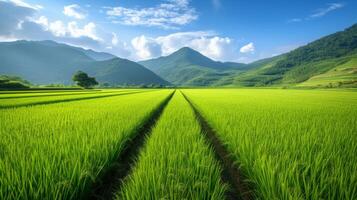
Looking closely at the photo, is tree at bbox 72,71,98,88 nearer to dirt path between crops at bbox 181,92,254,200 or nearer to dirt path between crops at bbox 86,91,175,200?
dirt path between crops at bbox 86,91,175,200

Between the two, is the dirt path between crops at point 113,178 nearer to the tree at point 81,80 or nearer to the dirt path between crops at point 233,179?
the dirt path between crops at point 233,179

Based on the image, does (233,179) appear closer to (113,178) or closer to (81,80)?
(113,178)

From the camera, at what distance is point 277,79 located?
179 meters

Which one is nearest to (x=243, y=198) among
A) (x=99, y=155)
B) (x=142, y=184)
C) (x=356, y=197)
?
(x=356, y=197)

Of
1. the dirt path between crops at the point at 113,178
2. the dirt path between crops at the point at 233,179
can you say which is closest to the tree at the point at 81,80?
the dirt path between crops at the point at 113,178

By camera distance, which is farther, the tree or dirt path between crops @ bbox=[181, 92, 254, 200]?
the tree

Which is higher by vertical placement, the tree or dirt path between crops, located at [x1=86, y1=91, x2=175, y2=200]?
the tree

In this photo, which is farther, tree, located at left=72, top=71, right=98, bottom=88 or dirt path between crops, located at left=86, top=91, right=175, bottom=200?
tree, located at left=72, top=71, right=98, bottom=88

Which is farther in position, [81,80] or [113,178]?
[81,80]

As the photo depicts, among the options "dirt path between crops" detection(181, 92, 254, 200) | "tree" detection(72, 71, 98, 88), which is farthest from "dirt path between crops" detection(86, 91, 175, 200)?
"tree" detection(72, 71, 98, 88)

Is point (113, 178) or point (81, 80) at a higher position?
point (81, 80)

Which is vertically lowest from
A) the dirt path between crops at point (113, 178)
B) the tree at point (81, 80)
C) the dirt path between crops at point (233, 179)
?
the dirt path between crops at point (233, 179)

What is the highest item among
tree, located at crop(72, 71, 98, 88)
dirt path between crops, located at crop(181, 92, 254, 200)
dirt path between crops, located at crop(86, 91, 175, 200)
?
tree, located at crop(72, 71, 98, 88)

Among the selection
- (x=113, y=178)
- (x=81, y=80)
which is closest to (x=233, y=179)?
(x=113, y=178)
